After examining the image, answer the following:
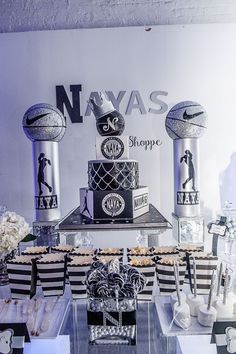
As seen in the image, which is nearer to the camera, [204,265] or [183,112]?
[204,265]

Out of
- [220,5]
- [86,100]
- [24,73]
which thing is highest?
[220,5]

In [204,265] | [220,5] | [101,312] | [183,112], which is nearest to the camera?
[101,312]

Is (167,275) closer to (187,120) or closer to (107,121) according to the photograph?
(107,121)

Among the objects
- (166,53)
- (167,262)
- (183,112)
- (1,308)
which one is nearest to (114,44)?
(166,53)

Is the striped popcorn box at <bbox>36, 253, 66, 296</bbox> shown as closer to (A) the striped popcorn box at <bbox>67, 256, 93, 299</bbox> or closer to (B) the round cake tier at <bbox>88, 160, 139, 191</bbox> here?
(A) the striped popcorn box at <bbox>67, 256, 93, 299</bbox>

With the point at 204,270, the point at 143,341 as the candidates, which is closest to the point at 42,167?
the point at 204,270

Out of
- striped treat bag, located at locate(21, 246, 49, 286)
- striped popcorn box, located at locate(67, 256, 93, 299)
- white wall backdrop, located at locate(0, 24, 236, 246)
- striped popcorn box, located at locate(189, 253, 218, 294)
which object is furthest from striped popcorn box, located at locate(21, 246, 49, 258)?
white wall backdrop, located at locate(0, 24, 236, 246)

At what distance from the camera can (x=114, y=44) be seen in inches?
118

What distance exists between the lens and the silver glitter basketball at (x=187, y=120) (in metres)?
2.27

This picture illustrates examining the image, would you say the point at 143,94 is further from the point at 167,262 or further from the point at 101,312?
the point at 101,312

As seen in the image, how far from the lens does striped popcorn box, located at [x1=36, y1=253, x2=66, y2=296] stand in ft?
5.43

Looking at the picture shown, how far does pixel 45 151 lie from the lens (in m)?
2.37

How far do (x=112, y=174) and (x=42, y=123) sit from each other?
67 cm

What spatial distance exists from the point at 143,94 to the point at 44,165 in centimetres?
111
